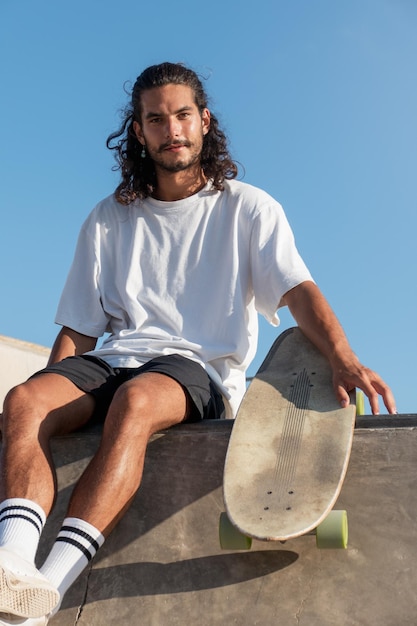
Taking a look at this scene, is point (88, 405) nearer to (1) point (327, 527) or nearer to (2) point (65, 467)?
(2) point (65, 467)

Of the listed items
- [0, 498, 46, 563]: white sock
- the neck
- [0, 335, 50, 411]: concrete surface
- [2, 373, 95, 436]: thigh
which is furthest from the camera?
[0, 335, 50, 411]: concrete surface

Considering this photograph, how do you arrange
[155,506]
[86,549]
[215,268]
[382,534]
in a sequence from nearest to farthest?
[86,549], [382,534], [155,506], [215,268]

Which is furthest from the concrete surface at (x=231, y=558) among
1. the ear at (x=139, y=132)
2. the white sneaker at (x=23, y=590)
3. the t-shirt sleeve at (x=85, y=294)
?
the ear at (x=139, y=132)

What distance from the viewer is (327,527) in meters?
2.59

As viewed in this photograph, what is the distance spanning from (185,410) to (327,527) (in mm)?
746

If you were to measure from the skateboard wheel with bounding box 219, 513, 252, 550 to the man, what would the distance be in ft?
1.01

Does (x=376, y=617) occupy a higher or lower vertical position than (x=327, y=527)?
lower

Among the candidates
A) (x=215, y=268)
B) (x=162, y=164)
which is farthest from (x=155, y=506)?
(x=162, y=164)

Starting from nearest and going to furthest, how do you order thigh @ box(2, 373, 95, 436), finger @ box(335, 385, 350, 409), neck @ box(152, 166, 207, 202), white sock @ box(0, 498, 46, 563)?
1. white sock @ box(0, 498, 46, 563)
2. thigh @ box(2, 373, 95, 436)
3. finger @ box(335, 385, 350, 409)
4. neck @ box(152, 166, 207, 202)

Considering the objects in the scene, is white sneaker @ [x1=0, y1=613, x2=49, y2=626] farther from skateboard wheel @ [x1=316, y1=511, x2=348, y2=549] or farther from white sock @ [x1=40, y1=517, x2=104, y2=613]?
skateboard wheel @ [x1=316, y1=511, x2=348, y2=549]

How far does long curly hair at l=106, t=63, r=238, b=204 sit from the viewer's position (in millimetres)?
3869

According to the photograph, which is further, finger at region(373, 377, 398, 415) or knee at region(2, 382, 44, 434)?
finger at region(373, 377, 398, 415)

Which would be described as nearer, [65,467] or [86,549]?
[86,549]

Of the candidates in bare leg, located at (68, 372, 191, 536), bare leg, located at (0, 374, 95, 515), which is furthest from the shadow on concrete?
bare leg, located at (0, 374, 95, 515)
